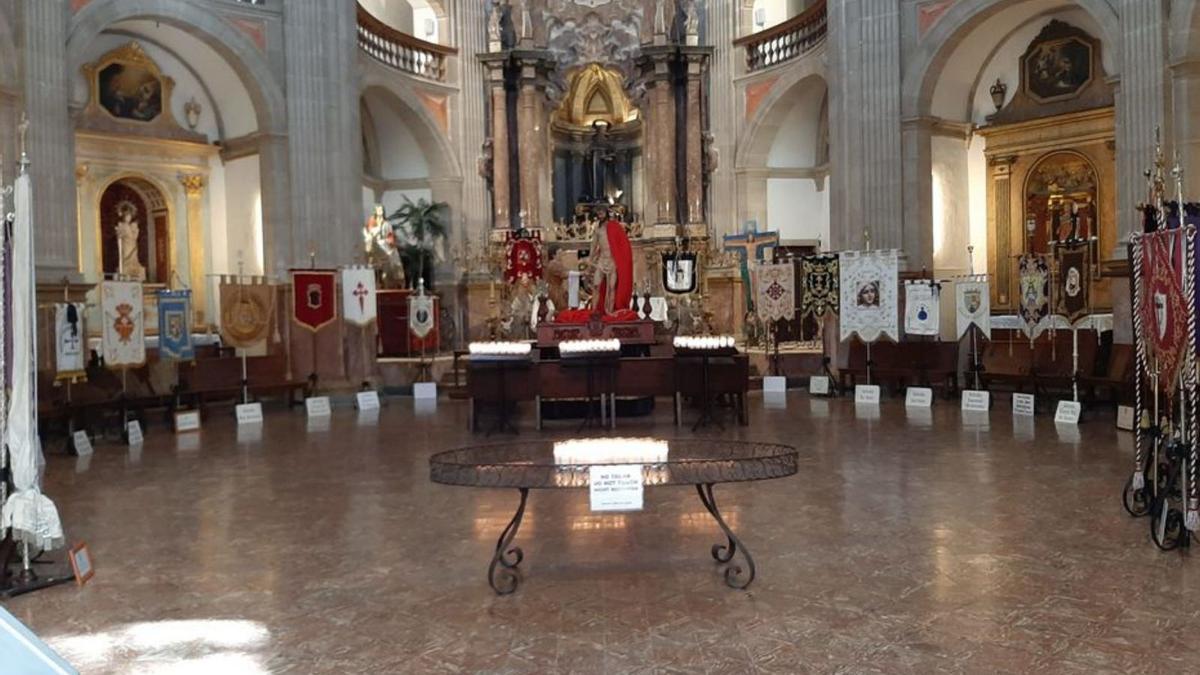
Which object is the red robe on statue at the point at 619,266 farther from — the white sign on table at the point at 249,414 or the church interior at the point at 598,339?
the white sign on table at the point at 249,414

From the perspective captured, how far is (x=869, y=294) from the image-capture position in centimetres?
1333

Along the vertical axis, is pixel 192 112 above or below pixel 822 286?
above

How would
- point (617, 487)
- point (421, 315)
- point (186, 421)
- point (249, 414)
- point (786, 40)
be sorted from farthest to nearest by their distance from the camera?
1. point (786, 40)
2. point (421, 315)
3. point (249, 414)
4. point (186, 421)
5. point (617, 487)

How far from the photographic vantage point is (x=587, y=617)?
4516 mm

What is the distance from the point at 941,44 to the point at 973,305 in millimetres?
3969

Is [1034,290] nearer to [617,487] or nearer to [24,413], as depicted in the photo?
[617,487]

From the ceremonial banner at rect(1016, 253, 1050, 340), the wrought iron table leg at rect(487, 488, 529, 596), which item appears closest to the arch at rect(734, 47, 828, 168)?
the ceremonial banner at rect(1016, 253, 1050, 340)

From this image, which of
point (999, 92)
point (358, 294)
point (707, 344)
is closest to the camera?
point (707, 344)

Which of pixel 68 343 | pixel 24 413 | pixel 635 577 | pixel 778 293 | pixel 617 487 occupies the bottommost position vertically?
pixel 635 577

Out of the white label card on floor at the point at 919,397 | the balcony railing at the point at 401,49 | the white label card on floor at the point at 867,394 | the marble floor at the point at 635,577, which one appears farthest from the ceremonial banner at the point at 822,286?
the balcony railing at the point at 401,49

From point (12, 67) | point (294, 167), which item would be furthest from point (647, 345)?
point (12, 67)

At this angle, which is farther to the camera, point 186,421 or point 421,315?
point 421,315

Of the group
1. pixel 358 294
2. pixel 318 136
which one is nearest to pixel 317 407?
pixel 358 294

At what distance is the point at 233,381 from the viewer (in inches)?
512
